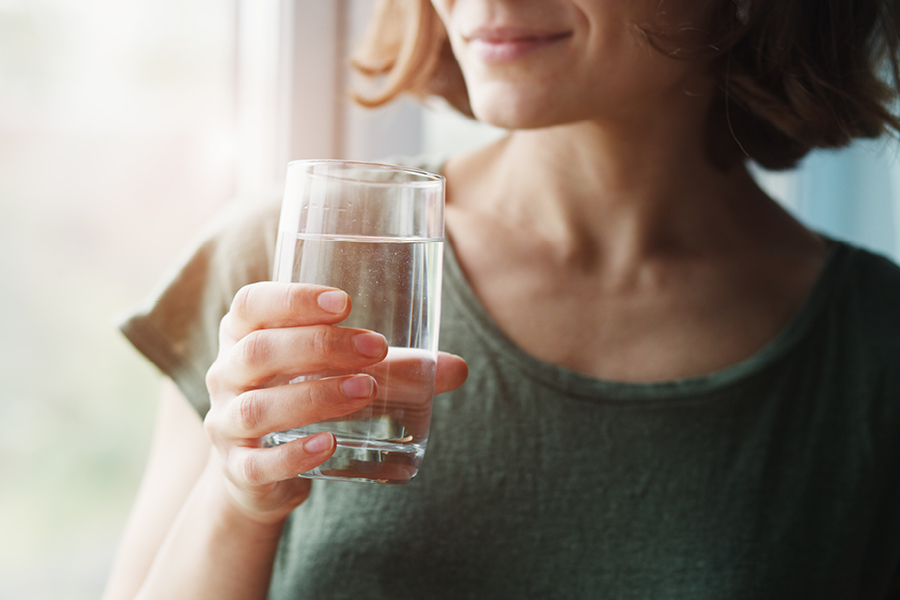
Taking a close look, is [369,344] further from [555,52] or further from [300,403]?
[555,52]

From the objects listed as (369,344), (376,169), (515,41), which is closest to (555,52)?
(515,41)

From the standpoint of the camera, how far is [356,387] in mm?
484

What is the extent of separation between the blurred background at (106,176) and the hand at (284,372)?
0.62 m

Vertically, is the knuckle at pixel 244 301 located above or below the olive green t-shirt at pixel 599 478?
above

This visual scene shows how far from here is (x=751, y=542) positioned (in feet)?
2.89

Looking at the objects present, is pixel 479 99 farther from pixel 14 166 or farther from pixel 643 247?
pixel 14 166

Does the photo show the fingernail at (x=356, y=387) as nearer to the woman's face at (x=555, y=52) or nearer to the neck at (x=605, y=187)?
the woman's face at (x=555, y=52)

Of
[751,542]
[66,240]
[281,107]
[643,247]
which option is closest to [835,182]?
[643,247]

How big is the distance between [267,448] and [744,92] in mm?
708

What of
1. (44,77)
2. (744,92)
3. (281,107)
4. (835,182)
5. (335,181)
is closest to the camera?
(335,181)

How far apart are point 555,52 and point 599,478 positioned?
0.51 metres

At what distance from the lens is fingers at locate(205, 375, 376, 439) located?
484 mm

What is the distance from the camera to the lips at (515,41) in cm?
72

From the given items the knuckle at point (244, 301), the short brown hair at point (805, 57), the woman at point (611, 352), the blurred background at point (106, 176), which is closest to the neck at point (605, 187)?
the woman at point (611, 352)
